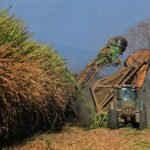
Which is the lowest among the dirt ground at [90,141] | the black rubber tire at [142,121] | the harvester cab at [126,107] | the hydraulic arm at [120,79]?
the dirt ground at [90,141]

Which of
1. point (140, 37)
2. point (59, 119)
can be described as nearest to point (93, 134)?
point (59, 119)

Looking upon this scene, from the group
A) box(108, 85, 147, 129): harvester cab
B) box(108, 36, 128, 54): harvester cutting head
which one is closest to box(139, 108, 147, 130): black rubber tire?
box(108, 85, 147, 129): harvester cab

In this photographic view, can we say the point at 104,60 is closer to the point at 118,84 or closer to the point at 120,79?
the point at 120,79

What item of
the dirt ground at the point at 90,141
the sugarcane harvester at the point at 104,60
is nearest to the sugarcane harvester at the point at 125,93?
Result: the sugarcane harvester at the point at 104,60

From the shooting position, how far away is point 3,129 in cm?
1266

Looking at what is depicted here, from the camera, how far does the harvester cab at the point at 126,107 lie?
17.9m

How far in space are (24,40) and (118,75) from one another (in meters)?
6.29

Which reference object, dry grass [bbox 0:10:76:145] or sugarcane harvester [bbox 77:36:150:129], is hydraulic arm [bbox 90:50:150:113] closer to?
sugarcane harvester [bbox 77:36:150:129]

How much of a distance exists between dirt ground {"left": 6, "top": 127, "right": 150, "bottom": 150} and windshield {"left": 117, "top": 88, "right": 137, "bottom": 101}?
260 centimetres

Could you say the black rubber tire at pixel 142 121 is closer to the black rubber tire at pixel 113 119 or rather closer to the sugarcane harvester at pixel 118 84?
the sugarcane harvester at pixel 118 84

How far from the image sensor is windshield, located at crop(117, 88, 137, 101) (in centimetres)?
1844

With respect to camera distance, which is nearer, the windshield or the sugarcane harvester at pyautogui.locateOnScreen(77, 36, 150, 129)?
the sugarcane harvester at pyautogui.locateOnScreen(77, 36, 150, 129)

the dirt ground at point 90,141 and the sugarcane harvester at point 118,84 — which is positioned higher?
the sugarcane harvester at point 118,84

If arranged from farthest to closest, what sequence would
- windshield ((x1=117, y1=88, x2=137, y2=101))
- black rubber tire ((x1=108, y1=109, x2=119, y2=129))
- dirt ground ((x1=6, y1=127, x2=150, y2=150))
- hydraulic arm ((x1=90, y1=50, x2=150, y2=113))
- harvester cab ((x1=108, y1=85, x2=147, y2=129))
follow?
hydraulic arm ((x1=90, y1=50, x2=150, y2=113)) < windshield ((x1=117, y1=88, x2=137, y2=101)) < harvester cab ((x1=108, y1=85, x2=147, y2=129)) < black rubber tire ((x1=108, y1=109, x2=119, y2=129)) < dirt ground ((x1=6, y1=127, x2=150, y2=150))
